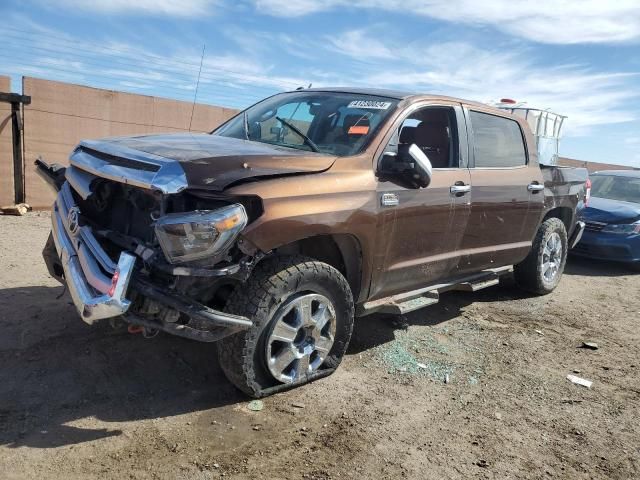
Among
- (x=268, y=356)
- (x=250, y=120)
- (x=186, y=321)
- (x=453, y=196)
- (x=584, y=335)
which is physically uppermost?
(x=250, y=120)

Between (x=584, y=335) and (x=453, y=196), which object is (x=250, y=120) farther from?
(x=584, y=335)

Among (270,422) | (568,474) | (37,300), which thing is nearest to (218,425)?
(270,422)

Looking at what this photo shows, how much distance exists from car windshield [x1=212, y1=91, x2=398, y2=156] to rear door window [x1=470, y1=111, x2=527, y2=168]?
1124mm

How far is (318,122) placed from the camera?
4254 mm

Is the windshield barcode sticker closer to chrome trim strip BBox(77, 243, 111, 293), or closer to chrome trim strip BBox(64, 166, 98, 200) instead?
chrome trim strip BBox(64, 166, 98, 200)

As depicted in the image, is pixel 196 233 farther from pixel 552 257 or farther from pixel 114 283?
pixel 552 257

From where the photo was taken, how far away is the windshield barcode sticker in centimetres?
417

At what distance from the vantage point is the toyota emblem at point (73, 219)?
10.9 feet

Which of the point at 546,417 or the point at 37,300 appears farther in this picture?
the point at 37,300

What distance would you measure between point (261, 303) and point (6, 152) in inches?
287

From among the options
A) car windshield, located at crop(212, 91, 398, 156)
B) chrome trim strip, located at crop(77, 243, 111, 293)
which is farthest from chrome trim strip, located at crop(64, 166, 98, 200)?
car windshield, located at crop(212, 91, 398, 156)

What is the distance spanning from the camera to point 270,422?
3256 mm

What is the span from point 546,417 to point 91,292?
291 cm

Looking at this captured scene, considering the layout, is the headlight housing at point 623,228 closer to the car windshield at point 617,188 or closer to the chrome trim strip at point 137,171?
the car windshield at point 617,188
